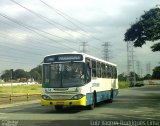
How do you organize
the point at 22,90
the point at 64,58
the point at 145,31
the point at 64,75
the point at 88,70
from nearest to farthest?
the point at 64,75 → the point at 64,58 → the point at 88,70 → the point at 145,31 → the point at 22,90

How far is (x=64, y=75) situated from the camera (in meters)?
22.5

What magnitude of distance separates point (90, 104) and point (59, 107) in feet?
6.67

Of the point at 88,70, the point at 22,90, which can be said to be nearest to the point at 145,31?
the point at 88,70

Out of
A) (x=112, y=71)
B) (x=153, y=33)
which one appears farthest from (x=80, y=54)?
(x=153, y=33)

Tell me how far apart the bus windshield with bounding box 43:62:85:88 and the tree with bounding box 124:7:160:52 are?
18.8 m

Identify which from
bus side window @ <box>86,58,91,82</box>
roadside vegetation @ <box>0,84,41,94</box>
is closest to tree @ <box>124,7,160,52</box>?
bus side window @ <box>86,58,91,82</box>

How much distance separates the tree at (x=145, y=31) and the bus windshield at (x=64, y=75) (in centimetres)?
1884

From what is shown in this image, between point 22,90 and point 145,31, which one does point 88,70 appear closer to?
point 145,31

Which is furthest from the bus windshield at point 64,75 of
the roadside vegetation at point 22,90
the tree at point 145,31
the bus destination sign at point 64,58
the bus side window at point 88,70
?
the roadside vegetation at point 22,90

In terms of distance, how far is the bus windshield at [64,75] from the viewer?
73.5ft

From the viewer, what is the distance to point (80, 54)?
899 inches

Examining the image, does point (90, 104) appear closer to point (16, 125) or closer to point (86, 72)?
point (86, 72)

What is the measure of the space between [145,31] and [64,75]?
22.8 m

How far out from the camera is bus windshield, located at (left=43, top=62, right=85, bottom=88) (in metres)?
22.4
